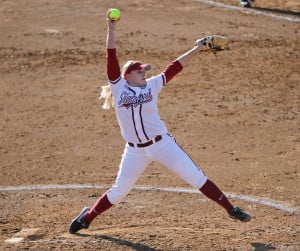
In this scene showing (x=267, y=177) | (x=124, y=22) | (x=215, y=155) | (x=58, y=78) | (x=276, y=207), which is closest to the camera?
(x=276, y=207)

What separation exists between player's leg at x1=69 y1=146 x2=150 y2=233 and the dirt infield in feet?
0.72

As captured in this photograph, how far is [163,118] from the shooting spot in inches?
553

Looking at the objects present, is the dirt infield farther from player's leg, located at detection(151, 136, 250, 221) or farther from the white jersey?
the white jersey

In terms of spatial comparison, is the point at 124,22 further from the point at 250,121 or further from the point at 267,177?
the point at 267,177

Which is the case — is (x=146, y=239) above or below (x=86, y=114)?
above

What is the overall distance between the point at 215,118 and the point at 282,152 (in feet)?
5.68

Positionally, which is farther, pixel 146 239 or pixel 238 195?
pixel 238 195

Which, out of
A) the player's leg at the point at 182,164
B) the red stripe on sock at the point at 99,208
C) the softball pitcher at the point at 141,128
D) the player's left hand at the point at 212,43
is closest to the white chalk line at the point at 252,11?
the player's left hand at the point at 212,43

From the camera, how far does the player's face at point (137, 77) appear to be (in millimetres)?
9070

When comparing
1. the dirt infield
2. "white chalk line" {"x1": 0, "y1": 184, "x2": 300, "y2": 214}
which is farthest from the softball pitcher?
"white chalk line" {"x1": 0, "y1": 184, "x2": 300, "y2": 214}

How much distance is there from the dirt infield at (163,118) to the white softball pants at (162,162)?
0.58 meters

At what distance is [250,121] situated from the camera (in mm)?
13781

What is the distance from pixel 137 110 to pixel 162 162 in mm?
611

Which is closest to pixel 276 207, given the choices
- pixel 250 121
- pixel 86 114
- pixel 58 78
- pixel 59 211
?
pixel 59 211
